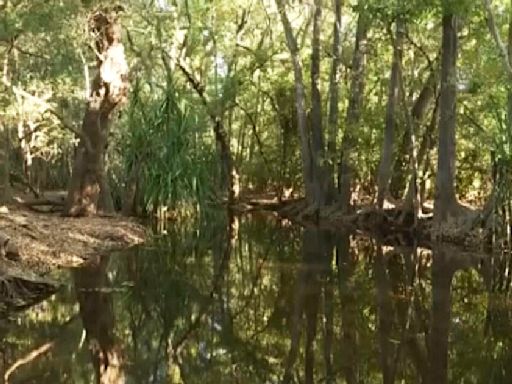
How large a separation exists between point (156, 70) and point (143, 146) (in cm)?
831

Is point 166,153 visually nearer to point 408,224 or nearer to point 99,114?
point 99,114

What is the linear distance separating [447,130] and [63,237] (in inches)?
368

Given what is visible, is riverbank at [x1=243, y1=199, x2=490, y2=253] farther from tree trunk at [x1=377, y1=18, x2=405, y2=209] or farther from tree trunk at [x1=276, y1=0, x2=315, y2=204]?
tree trunk at [x1=276, y1=0, x2=315, y2=204]

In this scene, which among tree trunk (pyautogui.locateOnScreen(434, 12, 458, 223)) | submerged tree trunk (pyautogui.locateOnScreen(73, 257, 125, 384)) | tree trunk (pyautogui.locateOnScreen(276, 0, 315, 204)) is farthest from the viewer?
tree trunk (pyautogui.locateOnScreen(276, 0, 315, 204))

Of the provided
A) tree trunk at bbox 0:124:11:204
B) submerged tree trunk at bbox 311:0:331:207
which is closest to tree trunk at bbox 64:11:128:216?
tree trunk at bbox 0:124:11:204

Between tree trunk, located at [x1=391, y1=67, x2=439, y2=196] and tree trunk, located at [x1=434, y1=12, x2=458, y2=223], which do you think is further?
tree trunk, located at [x1=391, y1=67, x2=439, y2=196]

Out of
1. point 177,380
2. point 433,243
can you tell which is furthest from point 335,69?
point 177,380

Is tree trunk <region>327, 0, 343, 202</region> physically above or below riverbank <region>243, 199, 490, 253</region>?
above

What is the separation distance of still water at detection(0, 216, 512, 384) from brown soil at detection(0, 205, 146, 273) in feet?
1.67

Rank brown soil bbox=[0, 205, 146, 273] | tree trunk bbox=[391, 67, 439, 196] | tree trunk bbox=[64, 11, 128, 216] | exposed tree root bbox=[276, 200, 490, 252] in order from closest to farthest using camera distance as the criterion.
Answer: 1. brown soil bbox=[0, 205, 146, 273]
2. tree trunk bbox=[64, 11, 128, 216]
3. exposed tree root bbox=[276, 200, 490, 252]
4. tree trunk bbox=[391, 67, 439, 196]

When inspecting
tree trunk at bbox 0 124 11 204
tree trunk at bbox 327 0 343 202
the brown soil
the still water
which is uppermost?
tree trunk at bbox 327 0 343 202

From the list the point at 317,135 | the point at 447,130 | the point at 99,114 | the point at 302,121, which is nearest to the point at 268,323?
the point at 99,114

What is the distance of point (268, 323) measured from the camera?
31.3ft

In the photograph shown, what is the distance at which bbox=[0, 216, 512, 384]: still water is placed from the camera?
23.6 feet
